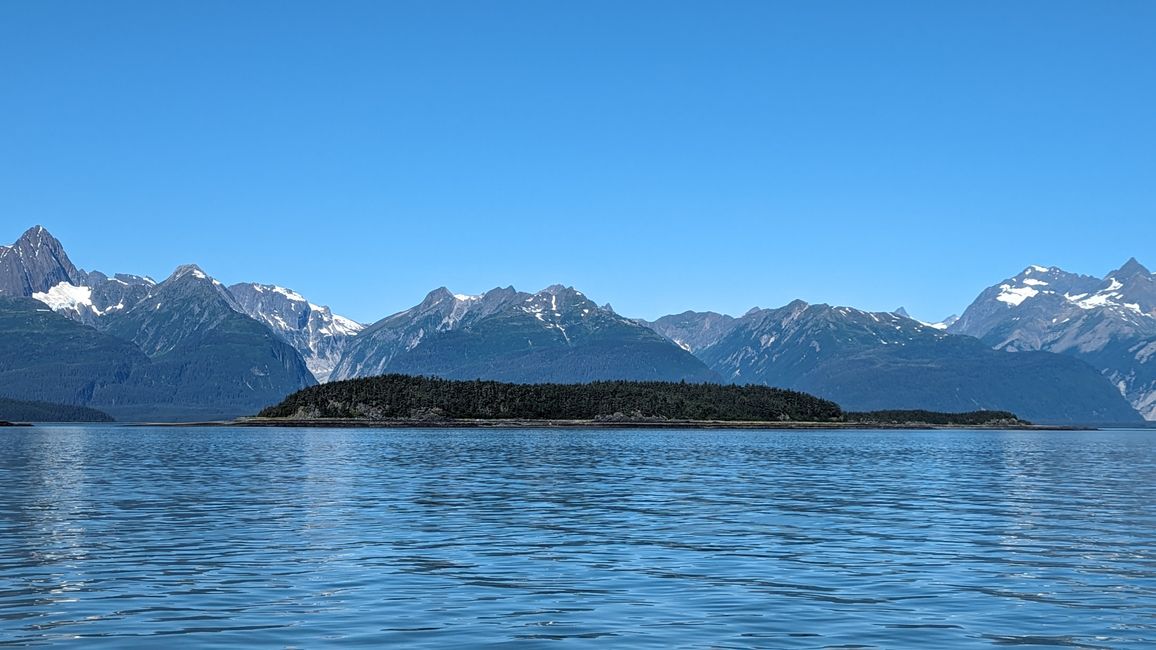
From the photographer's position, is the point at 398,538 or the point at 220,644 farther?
the point at 398,538

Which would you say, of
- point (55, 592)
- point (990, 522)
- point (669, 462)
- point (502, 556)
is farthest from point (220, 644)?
point (669, 462)

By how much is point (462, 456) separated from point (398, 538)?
96.6 m

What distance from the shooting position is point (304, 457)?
144625 mm

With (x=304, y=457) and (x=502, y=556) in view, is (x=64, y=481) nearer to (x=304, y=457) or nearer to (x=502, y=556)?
(x=304, y=457)

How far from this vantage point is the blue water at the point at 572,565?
3116 cm

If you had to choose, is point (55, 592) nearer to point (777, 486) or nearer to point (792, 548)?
point (792, 548)

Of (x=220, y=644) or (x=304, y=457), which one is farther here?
(x=304, y=457)

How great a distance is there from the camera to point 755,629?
31.2 m

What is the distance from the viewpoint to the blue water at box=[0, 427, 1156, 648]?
31.2m

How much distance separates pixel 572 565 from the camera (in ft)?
145

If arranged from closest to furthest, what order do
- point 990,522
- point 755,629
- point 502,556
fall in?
point 755,629, point 502,556, point 990,522

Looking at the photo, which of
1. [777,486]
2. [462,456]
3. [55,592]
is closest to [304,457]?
[462,456]

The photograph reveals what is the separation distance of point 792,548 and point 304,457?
10420 cm

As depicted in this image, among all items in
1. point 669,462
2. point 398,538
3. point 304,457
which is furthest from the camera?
point 304,457
